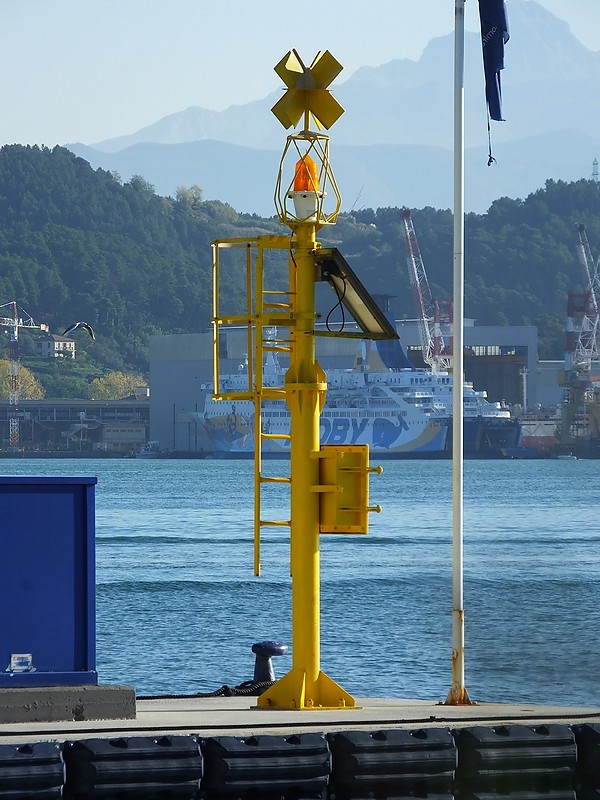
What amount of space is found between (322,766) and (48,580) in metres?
1.72

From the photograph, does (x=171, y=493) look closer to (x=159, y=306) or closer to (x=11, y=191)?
(x=159, y=306)

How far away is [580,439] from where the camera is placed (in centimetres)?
13738

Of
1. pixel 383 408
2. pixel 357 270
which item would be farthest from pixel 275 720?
pixel 357 270

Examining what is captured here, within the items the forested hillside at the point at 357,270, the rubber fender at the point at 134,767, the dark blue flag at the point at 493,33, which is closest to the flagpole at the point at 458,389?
the dark blue flag at the point at 493,33

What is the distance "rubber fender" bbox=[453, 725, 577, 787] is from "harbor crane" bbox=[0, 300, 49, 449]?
12804cm

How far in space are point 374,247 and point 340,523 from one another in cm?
16450

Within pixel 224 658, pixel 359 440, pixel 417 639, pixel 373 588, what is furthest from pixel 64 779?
pixel 359 440

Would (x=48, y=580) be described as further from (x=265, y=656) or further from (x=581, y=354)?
(x=581, y=354)

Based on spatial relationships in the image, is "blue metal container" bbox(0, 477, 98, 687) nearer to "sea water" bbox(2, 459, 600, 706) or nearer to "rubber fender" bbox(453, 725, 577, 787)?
"rubber fender" bbox(453, 725, 577, 787)

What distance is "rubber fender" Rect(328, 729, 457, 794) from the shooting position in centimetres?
666

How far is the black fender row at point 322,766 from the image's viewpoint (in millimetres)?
6355

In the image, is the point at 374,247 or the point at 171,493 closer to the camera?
the point at 171,493

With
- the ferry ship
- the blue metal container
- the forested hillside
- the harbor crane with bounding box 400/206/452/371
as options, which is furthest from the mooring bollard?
the forested hillside

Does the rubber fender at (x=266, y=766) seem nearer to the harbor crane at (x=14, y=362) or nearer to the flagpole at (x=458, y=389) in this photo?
the flagpole at (x=458, y=389)
